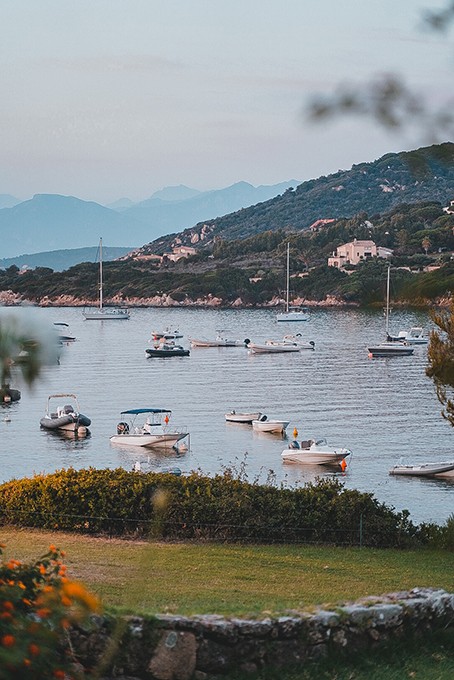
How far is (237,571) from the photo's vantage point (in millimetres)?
10984

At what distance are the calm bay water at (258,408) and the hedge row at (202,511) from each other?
5.14 ft

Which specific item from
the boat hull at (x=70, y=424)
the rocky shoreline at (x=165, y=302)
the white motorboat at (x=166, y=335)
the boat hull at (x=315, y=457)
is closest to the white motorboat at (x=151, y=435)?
the boat hull at (x=70, y=424)

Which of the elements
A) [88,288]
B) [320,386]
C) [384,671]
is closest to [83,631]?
[384,671]

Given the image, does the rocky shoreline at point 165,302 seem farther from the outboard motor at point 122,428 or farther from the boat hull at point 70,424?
the outboard motor at point 122,428

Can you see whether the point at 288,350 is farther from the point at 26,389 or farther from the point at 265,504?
the point at 26,389

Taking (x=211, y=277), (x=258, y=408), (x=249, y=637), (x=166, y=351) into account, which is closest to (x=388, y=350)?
(x=166, y=351)

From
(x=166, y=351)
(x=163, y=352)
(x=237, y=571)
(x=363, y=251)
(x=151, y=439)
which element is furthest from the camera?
(x=166, y=351)

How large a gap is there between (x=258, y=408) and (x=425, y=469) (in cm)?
1568

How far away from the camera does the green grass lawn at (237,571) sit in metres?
8.76

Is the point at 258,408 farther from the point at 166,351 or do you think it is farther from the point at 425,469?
the point at 166,351

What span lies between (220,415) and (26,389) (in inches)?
1587

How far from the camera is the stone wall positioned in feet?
19.5

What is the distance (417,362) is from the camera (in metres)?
65.4

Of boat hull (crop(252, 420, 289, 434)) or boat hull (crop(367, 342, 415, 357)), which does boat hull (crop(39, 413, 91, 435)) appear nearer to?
boat hull (crop(252, 420, 289, 434))
